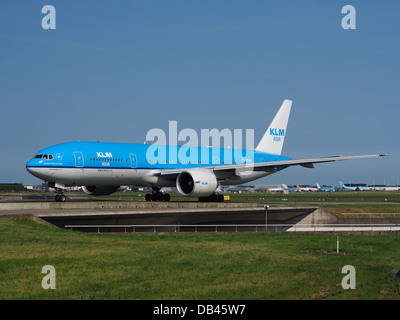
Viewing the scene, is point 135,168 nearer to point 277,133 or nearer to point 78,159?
point 78,159

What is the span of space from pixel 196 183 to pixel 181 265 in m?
23.8

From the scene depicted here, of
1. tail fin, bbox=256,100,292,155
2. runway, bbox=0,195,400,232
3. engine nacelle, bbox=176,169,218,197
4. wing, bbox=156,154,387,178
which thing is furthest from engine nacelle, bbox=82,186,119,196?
tail fin, bbox=256,100,292,155

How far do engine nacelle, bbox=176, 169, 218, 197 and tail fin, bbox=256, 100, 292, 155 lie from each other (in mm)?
A: 15145

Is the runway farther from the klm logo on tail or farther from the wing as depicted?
the klm logo on tail

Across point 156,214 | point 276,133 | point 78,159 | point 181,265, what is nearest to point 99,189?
point 78,159

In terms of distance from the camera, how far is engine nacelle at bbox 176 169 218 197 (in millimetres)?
43406

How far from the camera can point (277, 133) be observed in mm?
59844

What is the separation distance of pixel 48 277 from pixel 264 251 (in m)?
10.2

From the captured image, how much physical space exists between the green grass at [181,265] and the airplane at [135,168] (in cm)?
1172

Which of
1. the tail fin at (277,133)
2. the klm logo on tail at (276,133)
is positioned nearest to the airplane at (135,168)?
the tail fin at (277,133)

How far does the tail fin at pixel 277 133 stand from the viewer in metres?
58.9

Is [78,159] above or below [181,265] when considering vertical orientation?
above

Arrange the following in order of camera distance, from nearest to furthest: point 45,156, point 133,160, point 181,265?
point 181,265 < point 45,156 < point 133,160

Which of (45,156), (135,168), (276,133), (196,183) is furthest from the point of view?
(276,133)
